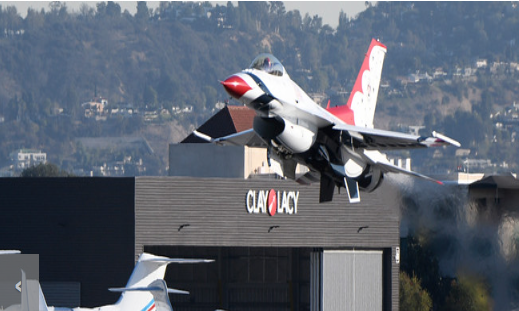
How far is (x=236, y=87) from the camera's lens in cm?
3497

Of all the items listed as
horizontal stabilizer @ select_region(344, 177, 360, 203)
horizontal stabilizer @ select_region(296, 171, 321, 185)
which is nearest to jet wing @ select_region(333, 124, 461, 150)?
horizontal stabilizer @ select_region(344, 177, 360, 203)

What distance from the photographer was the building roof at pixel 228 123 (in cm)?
10200

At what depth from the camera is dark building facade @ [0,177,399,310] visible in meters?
59.2

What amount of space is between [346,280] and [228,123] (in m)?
41.0

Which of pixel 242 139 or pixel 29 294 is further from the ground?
pixel 242 139

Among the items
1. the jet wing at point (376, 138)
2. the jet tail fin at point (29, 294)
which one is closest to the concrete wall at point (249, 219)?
the jet wing at point (376, 138)

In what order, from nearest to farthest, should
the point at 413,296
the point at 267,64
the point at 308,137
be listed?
the point at 267,64 < the point at 308,137 < the point at 413,296

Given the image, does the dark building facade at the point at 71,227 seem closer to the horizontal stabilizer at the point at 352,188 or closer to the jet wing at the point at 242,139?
the jet wing at the point at 242,139

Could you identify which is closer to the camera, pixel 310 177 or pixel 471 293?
pixel 310 177

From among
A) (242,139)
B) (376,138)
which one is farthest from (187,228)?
(376,138)

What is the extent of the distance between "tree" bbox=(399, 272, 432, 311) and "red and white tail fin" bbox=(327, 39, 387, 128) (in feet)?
104

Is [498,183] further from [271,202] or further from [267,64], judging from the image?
[271,202]

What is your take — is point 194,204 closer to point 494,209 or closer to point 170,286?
point 170,286

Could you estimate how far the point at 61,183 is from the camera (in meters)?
59.8
